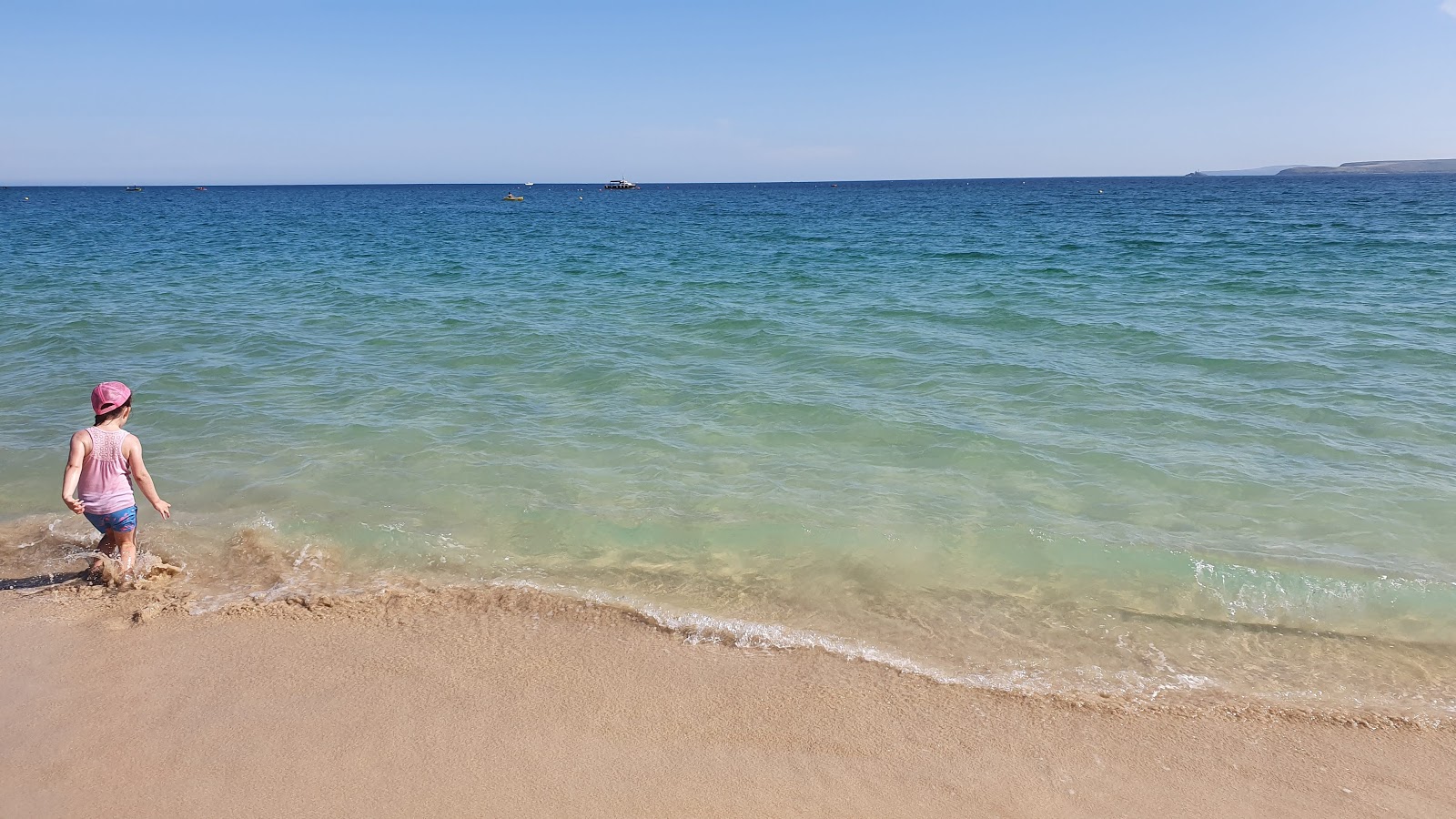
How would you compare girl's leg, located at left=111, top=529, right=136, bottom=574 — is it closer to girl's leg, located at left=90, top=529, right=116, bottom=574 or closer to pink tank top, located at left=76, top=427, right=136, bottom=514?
girl's leg, located at left=90, top=529, right=116, bottom=574

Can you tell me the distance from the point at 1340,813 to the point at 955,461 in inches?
159

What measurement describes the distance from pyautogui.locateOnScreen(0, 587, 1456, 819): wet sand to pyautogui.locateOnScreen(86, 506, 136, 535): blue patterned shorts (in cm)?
63

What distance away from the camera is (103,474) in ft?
15.9

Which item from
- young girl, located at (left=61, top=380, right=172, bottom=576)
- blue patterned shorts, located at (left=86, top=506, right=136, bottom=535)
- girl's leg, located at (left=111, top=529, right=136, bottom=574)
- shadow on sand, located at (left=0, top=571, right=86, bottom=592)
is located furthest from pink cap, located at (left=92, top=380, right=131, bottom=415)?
shadow on sand, located at (left=0, top=571, right=86, bottom=592)

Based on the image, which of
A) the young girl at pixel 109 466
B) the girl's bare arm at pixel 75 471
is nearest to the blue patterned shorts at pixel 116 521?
the young girl at pixel 109 466

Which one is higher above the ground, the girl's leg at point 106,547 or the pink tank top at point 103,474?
the pink tank top at point 103,474

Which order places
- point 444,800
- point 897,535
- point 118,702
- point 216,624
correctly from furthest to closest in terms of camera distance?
1. point 897,535
2. point 216,624
3. point 118,702
4. point 444,800

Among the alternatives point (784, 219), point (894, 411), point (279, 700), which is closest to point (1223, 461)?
point (894, 411)

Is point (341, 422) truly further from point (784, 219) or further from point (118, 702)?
point (784, 219)

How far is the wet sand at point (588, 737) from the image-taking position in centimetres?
327

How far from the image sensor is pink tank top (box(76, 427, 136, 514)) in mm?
4816

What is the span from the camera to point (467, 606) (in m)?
4.80

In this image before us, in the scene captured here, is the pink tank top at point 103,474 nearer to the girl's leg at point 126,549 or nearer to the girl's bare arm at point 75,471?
the girl's bare arm at point 75,471

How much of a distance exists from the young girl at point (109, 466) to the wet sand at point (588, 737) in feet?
2.15
